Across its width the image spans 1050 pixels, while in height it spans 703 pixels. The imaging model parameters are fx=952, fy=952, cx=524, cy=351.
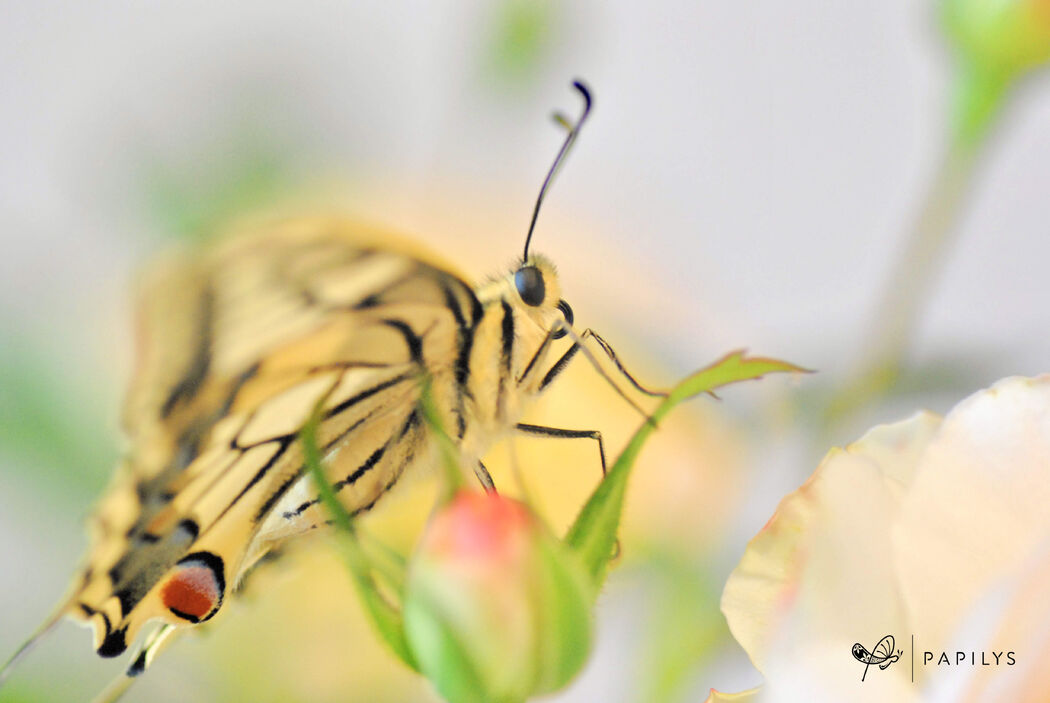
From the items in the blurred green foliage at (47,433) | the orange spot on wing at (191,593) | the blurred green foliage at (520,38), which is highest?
the blurred green foliage at (520,38)

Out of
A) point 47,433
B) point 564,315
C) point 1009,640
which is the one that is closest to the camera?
point 1009,640

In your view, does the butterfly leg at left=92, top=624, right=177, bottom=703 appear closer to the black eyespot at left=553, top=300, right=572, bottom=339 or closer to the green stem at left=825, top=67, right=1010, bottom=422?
the black eyespot at left=553, top=300, right=572, bottom=339

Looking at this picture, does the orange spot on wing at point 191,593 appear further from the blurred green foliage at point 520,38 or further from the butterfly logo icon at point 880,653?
the blurred green foliage at point 520,38

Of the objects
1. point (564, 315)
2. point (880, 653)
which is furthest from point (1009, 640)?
point (564, 315)

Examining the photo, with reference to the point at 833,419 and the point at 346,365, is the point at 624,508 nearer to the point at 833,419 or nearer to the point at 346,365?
the point at 346,365

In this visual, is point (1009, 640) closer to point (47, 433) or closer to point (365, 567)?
point (365, 567)

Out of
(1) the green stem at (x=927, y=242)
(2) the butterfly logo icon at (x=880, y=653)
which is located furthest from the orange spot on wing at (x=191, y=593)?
(1) the green stem at (x=927, y=242)

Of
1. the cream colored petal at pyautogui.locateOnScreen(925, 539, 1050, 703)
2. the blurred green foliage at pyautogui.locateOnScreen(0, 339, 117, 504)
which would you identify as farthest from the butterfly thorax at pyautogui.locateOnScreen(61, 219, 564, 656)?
the blurred green foliage at pyautogui.locateOnScreen(0, 339, 117, 504)

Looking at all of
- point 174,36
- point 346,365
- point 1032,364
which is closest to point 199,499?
point 346,365
